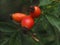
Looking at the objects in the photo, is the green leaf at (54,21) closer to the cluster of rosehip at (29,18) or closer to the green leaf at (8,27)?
the cluster of rosehip at (29,18)

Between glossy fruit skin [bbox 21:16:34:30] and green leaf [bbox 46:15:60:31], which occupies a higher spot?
green leaf [bbox 46:15:60:31]

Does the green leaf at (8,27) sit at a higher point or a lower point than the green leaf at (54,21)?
lower

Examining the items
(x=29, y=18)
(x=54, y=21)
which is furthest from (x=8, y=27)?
(x=54, y=21)

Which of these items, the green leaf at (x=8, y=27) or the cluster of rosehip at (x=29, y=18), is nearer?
the cluster of rosehip at (x=29, y=18)

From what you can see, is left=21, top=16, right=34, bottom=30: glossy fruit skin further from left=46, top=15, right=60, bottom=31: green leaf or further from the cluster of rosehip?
left=46, top=15, right=60, bottom=31: green leaf

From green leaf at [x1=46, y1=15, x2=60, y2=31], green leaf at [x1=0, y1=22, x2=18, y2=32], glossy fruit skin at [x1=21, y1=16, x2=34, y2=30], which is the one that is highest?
green leaf at [x1=46, y1=15, x2=60, y2=31]

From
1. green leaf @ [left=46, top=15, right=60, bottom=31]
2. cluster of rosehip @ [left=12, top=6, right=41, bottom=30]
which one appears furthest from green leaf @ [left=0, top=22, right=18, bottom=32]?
green leaf @ [left=46, top=15, right=60, bottom=31]

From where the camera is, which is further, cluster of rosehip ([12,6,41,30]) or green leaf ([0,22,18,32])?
green leaf ([0,22,18,32])

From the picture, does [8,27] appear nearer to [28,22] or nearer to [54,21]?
[28,22]

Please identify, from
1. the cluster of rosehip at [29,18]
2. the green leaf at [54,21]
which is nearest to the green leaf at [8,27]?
the cluster of rosehip at [29,18]

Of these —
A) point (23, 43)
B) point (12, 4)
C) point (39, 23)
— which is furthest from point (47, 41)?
point (12, 4)

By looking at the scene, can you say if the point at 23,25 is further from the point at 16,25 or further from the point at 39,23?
the point at 39,23
